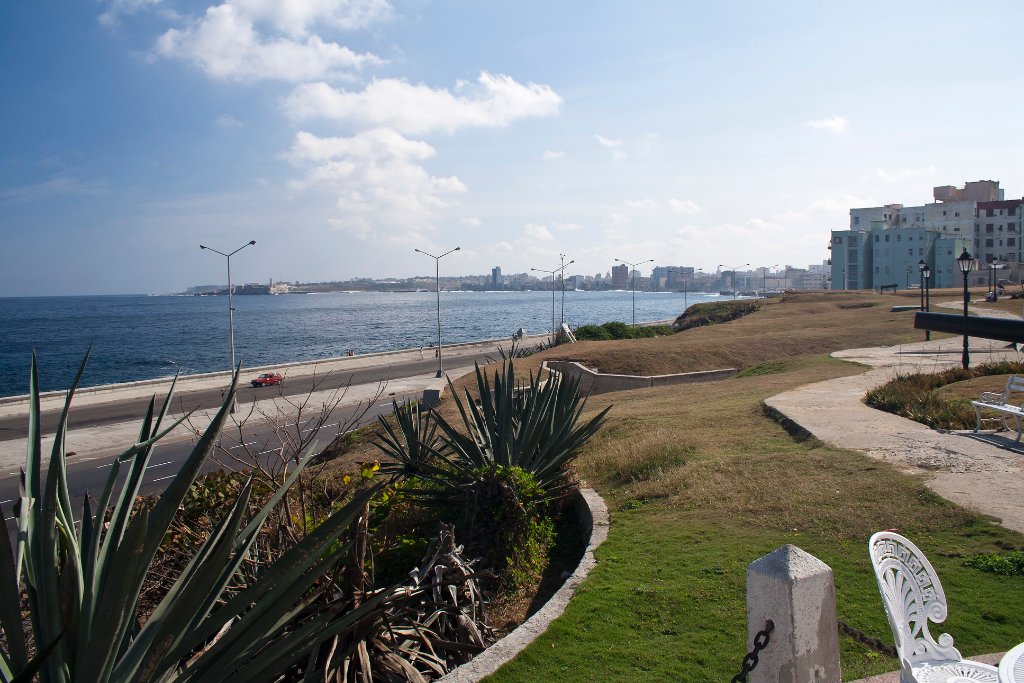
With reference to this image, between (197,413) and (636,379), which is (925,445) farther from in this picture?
(197,413)

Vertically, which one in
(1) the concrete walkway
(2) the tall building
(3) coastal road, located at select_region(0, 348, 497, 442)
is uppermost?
(2) the tall building

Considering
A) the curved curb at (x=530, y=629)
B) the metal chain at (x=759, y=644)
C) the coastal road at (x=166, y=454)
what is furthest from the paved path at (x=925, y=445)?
the coastal road at (x=166, y=454)

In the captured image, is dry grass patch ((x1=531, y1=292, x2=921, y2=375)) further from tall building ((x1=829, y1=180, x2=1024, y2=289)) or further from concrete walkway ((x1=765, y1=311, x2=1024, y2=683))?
tall building ((x1=829, y1=180, x2=1024, y2=289))

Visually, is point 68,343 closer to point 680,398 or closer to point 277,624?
point 680,398

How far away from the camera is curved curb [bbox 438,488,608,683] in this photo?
4.41m

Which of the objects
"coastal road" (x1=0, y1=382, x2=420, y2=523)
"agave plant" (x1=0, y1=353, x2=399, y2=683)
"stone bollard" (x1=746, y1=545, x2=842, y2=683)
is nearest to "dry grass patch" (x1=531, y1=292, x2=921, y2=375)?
"coastal road" (x1=0, y1=382, x2=420, y2=523)

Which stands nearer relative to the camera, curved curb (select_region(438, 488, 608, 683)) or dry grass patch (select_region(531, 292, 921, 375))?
curved curb (select_region(438, 488, 608, 683))

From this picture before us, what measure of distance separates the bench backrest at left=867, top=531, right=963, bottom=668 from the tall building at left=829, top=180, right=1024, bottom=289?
87.6 meters

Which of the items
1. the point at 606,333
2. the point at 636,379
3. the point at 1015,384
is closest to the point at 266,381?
the point at 636,379

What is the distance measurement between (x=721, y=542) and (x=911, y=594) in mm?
2926

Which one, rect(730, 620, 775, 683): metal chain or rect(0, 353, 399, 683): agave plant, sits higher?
rect(0, 353, 399, 683): agave plant

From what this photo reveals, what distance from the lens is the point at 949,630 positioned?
457 centimetres

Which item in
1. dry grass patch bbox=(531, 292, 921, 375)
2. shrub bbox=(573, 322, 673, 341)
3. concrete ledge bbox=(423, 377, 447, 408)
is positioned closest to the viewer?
concrete ledge bbox=(423, 377, 447, 408)

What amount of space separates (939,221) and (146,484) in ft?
358
